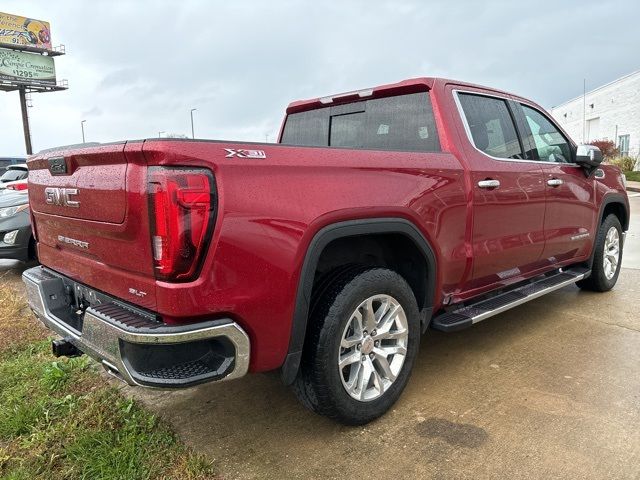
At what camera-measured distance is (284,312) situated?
7.38 ft

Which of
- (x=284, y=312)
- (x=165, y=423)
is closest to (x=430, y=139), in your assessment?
(x=284, y=312)

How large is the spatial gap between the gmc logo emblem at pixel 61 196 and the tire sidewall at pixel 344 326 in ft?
4.47

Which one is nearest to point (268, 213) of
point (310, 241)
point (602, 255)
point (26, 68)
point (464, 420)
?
point (310, 241)

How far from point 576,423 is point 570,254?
2.09m

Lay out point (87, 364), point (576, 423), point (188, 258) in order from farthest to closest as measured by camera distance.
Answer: point (87, 364), point (576, 423), point (188, 258)

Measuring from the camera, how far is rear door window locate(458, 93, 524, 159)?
134 inches

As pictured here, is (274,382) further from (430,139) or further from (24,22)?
(24,22)

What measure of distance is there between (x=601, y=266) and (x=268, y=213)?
13.4 ft

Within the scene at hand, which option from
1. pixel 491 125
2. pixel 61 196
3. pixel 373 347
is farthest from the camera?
pixel 491 125

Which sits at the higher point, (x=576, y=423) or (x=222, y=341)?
(x=222, y=341)

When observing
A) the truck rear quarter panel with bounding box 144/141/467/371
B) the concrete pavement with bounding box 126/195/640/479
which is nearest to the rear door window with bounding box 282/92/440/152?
the truck rear quarter panel with bounding box 144/141/467/371

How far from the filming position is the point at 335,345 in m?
2.44

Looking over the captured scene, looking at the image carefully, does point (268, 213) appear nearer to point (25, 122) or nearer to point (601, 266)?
point (601, 266)

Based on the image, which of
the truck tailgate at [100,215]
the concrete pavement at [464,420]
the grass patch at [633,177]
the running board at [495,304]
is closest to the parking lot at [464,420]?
the concrete pavement at [464,420]
